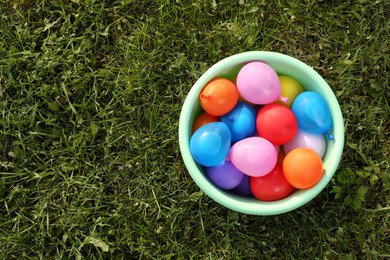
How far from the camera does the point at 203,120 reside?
1.77 m

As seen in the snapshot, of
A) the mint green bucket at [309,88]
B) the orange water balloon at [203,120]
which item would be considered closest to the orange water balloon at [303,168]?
the mint green bucket at [309,88]

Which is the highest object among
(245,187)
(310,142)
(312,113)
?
(312,113)

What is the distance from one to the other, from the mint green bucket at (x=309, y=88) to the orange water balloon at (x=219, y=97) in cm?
3

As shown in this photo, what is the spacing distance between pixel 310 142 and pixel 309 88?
0.67ft

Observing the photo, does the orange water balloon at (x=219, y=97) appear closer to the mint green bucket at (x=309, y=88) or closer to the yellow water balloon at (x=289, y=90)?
the mint green bucket at (x=309, y=88)

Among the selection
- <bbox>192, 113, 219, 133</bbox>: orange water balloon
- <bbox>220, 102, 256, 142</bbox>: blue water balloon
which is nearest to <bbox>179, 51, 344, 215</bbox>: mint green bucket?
<bbox>192, 113, 219, 133</bbox>: orange water balloon

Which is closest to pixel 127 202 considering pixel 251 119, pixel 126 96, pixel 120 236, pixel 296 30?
pixel 120 236

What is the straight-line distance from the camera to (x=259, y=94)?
1662 mm

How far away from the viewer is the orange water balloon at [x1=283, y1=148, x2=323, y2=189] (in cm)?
160

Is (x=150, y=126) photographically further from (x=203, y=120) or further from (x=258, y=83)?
(x=258, y=83)

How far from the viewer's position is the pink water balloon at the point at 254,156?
1.61m

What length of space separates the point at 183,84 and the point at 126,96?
218mm

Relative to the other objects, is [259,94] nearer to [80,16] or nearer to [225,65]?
[225,65]

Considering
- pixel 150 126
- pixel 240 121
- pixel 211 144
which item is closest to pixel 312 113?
pixel 240 121
